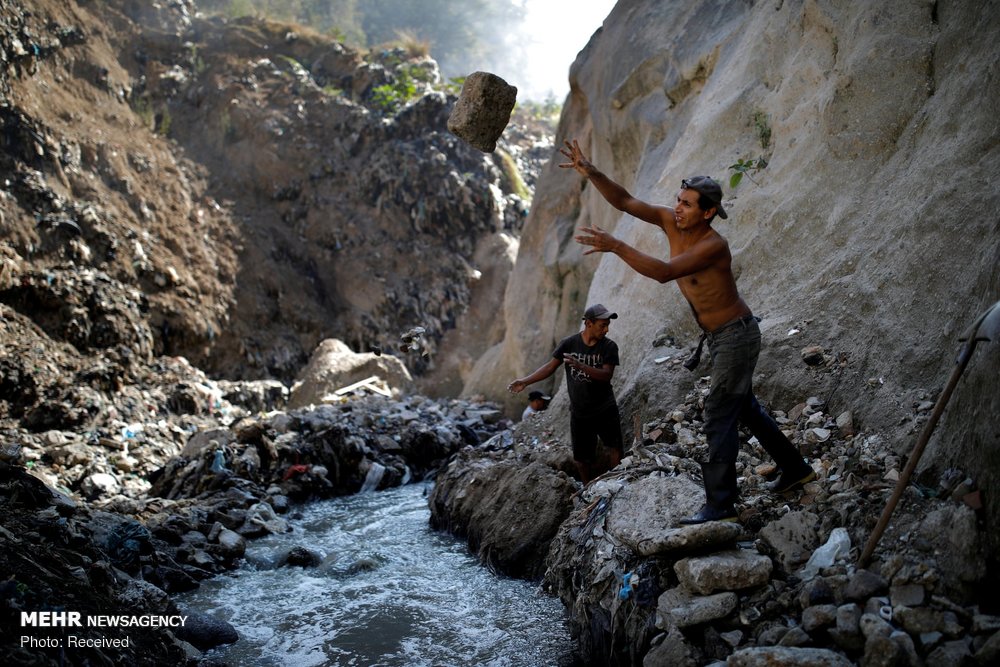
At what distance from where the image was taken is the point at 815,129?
4957mm

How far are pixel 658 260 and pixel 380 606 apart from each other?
8.98 ft

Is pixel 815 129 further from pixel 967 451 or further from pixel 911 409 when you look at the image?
pixel 967 451

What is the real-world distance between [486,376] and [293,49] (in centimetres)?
1310

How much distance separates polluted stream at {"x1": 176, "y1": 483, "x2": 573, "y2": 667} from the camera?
145 inches

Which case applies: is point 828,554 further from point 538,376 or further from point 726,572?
point 538,376

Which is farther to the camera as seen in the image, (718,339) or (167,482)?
(167,482)

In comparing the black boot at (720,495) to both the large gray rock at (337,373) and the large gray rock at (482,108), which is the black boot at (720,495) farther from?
the large gray rock at (337,373)

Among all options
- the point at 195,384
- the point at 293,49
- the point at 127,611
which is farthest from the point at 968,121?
the point at 293,49

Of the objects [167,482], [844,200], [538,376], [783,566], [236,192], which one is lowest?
[783,566]

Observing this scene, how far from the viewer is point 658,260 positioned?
2936 millimetres

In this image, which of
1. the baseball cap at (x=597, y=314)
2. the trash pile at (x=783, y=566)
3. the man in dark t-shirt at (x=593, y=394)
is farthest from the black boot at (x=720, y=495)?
the baseball cap at (x=597, y=314)
